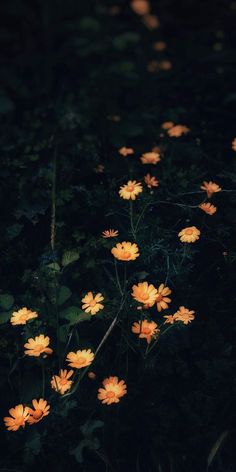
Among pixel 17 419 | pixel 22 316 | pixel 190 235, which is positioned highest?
pixel 190 235

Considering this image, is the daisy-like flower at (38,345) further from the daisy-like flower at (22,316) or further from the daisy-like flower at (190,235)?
the daisy-like flower at (190,235)

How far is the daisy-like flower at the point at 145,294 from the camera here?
4.42 feet

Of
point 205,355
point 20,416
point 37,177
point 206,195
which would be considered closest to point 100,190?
point 37,177

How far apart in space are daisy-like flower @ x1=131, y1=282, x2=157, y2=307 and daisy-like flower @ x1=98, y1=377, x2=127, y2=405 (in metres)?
0.24

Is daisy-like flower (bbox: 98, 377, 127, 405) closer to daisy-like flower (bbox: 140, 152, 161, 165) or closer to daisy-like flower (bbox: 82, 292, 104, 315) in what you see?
daisy-like flower (bbox: 82, 292, 104, 315)

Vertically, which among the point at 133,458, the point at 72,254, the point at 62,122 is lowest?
the point at 133,458

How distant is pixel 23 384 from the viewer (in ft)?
4.82

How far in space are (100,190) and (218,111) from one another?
829 mm

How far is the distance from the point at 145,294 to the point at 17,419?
0.51 meters

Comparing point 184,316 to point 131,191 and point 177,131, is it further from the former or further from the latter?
point 177,131

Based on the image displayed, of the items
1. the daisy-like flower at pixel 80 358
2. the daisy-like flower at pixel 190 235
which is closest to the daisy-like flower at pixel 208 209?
the daisy-like flower at pixel 190 235

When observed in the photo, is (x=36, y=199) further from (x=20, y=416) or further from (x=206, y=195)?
(x=20, y=416)

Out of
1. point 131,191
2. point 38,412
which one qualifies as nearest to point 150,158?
point 131,191

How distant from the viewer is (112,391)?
1307 millimetres
